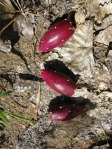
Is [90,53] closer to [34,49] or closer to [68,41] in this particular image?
[68,41]

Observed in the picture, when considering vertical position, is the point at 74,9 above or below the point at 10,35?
above

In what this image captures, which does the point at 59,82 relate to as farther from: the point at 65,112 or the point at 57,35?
the point at 57,35

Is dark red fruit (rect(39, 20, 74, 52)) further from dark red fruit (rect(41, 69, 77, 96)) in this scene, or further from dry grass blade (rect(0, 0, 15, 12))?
dry grass blade (rect(0, 0, 15, 12))

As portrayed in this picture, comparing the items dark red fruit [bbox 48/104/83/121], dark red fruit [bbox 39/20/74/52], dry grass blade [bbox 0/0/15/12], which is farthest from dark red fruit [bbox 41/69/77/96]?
dry grass blade [bbox 0/0/15/12]

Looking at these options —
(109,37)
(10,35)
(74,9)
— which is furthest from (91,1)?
(10,35)

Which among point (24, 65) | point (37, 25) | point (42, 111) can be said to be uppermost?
point (37, 25)

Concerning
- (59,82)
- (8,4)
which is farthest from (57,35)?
(8,4)
